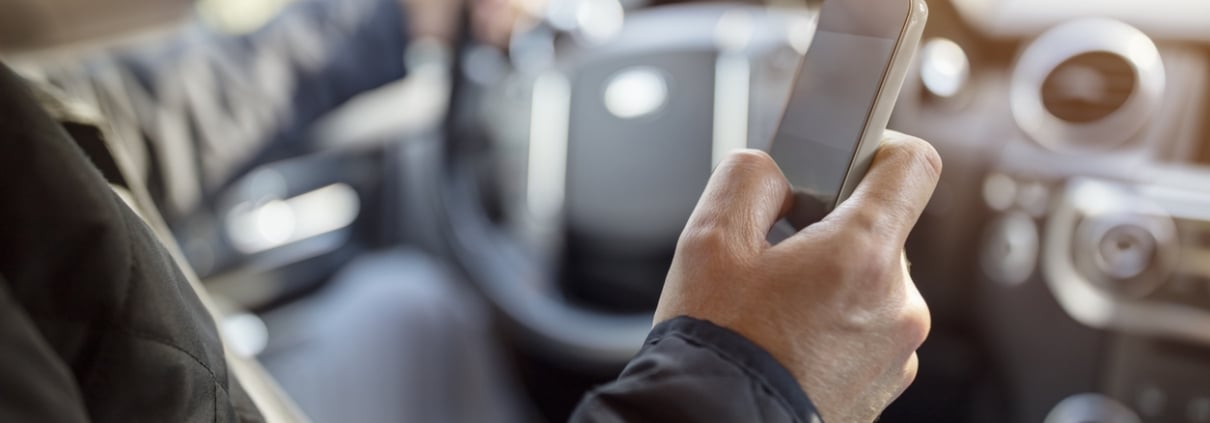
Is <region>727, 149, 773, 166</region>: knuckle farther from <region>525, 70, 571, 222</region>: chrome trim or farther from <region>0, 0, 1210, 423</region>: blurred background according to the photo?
<region>525, 70, 571, 222</region>: chrome trim

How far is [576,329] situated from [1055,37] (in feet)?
1.98

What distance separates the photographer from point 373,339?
1155 mm

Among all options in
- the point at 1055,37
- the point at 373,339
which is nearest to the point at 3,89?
the point at 1055,37

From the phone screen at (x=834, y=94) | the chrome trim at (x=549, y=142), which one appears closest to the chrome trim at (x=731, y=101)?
the chrome trim at (x=549, y=142)

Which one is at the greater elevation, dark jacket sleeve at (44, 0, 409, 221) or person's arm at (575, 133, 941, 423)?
person's arm at (575, 133, 941, 423)

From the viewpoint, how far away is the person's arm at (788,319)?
397 millimetres

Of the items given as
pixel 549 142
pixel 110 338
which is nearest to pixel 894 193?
pixel 110 338

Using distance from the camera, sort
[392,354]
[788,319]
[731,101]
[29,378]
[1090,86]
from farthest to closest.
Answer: [392,354] → [731,101] → [1090,86] → [788,319] → [29,378]

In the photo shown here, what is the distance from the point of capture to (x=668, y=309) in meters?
0.45

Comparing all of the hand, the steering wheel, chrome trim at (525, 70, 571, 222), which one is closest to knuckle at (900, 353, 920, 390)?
the hand

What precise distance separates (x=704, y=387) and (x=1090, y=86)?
527 millimetres

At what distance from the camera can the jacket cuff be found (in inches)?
15.6

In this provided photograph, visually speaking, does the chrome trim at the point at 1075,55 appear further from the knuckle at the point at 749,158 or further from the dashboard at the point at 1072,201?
the knuckle at the point at 749,158

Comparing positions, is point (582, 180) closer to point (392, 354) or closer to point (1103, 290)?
point (392, 354)
